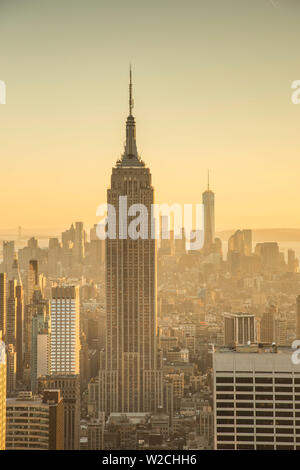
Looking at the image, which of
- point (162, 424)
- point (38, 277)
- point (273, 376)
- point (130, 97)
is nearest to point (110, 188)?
point (38, 277)

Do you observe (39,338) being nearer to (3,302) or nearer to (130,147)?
(3,302)

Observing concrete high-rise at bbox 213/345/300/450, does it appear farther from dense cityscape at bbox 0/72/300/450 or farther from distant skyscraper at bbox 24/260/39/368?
distant skyscraper at bbox 24/260/39/368

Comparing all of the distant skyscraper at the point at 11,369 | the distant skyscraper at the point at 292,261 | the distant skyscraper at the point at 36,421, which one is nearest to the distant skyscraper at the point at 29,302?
the distant skyscraper at the point at 11,369

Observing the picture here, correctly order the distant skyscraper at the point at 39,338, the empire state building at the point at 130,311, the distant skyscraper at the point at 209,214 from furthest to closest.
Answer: the empire state building at the point at 130,311 → the distant skyscraper at the point at 39,338 → the distant skyscraper at the point at 209,214

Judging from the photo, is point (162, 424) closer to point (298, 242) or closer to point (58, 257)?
point (58, 257)

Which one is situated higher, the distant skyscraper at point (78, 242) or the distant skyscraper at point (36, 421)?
the distant skyscraper at point (78, 242)

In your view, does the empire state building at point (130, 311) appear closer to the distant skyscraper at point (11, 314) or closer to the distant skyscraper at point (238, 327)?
the distant skyscraper at point (11, 314)

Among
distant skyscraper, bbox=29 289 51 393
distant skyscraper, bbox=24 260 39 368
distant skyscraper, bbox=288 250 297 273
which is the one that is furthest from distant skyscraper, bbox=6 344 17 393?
distant skyscraper, bbox=288 250 297 273
